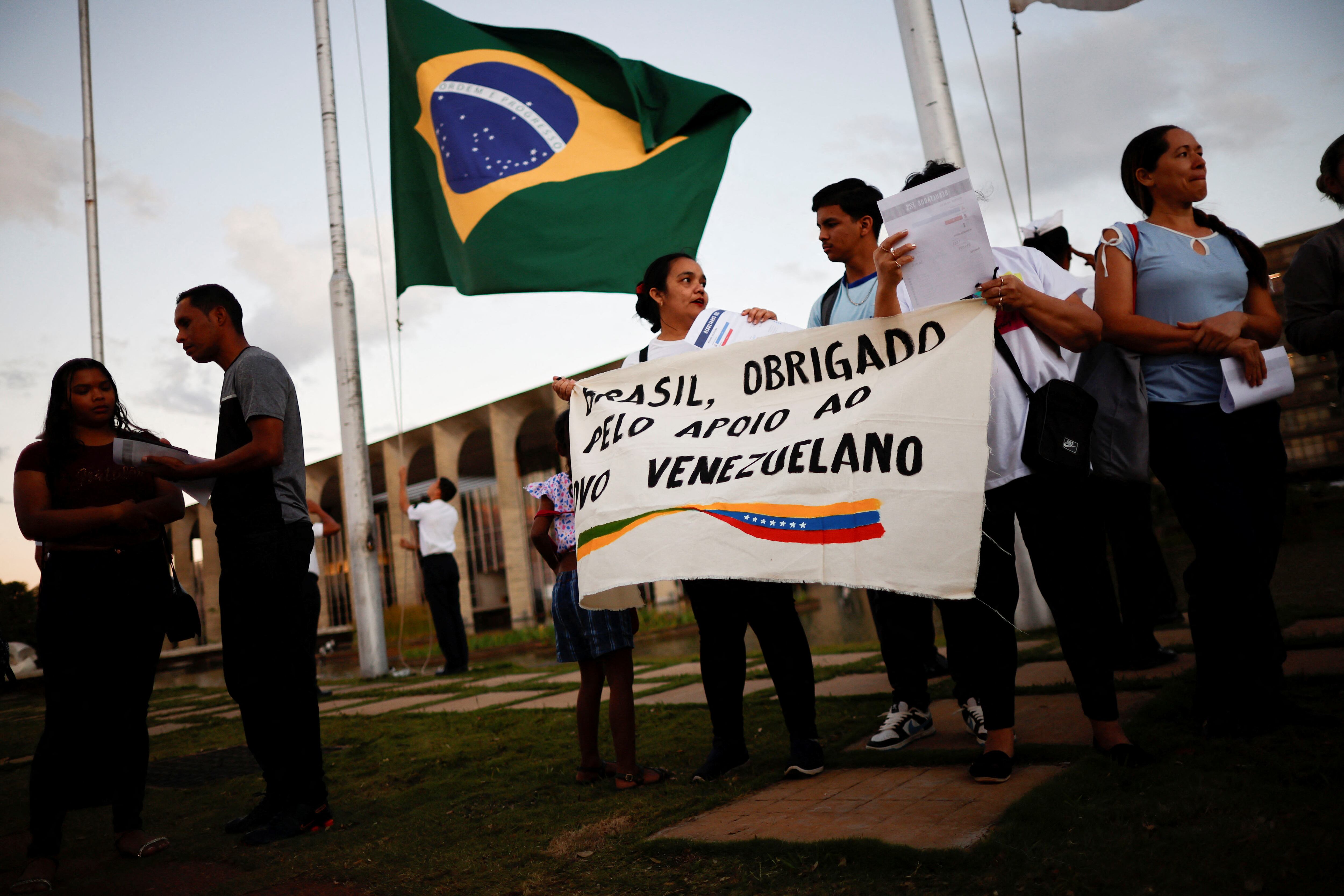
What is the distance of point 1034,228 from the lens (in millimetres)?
4633

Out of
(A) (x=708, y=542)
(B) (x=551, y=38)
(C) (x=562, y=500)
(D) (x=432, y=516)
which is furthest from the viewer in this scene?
(D) (x=432, y=516)

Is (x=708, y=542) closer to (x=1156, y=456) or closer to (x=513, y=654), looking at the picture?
(x=1156, y=456)

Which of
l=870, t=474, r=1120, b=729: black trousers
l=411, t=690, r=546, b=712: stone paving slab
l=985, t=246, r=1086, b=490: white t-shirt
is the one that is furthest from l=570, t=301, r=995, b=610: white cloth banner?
l=411, t=690, r=546, b=712: stone paving slab

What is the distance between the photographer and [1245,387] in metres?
2.63

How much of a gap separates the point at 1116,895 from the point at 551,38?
21.4ft

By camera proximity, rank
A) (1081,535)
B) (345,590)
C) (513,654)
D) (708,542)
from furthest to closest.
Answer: (345,590) < (513,654) < (708,542) < (1081,535)

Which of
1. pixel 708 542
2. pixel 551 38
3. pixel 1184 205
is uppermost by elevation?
pixel 551 38

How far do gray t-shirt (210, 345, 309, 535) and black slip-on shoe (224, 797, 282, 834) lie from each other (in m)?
0.97

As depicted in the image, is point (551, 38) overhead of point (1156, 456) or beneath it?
overhead

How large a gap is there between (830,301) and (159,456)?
2.42 metres

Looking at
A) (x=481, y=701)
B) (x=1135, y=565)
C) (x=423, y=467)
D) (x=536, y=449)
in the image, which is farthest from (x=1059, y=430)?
(x=423, y=467)

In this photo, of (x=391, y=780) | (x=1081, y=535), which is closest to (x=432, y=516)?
(x=391, y=780)

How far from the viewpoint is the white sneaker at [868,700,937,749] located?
10.3ft

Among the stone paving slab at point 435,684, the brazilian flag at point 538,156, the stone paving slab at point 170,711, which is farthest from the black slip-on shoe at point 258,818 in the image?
the stone paving slab at point 170,711
